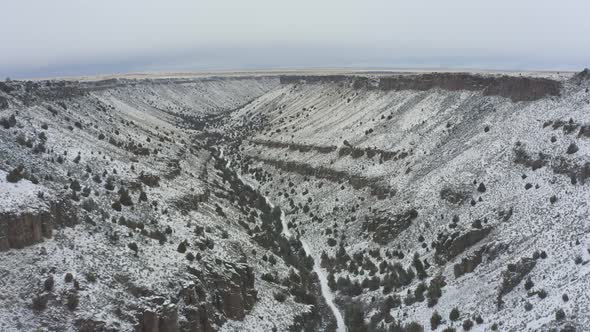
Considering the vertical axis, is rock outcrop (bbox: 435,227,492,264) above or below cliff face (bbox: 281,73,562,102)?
below

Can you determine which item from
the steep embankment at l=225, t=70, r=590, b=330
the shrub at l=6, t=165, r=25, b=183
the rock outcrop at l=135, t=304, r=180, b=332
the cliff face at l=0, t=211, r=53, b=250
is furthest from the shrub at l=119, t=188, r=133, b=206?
the steep embankment at l=225, t=70, r=590, b=330

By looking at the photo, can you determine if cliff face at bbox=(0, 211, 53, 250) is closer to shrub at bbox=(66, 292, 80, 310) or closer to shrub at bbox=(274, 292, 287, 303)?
shrub at bbox=(66, 292, 80, 310)

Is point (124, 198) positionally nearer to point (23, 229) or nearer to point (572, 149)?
point (23, 229)

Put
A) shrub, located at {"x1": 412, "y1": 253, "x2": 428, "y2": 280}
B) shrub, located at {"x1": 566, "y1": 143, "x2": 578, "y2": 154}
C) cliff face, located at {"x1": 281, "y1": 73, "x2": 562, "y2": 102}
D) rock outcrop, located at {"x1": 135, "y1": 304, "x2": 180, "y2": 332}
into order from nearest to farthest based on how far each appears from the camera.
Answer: rock outcrop, located at {"x1": 135, "y1": 304, "x2": 180, "y2": 332} → shrub, located at {"x1": 412, "y1": 253, "x2": 428, "y2": 280} → shrub, located at {"x1": 566, "y1": 143, "x2": 578, "y2": 154} → cliff face, located at {"x1": 281, "y1": 73, "x2": 562, "y2": 102}

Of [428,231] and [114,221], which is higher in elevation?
[114,221]

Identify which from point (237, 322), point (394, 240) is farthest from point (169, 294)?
point (394, 240)

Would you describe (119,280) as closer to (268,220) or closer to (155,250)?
(155,250)

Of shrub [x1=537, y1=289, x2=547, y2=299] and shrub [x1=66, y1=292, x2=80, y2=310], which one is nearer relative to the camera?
shrub [x1=66, y1=292, x2=80, y2=310]

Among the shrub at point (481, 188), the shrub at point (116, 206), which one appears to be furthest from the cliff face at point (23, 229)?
the shrub at point (481, 188)

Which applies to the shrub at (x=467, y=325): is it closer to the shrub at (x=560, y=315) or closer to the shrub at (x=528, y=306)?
the shrub at (x=528, y=306)
